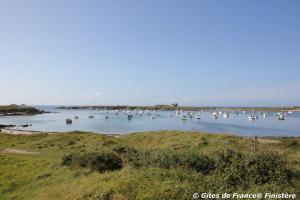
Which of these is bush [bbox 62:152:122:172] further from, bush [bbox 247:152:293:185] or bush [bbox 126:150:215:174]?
bush [bbox 247:152:293:185]

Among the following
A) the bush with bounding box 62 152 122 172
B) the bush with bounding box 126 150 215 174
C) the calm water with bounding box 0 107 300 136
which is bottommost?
the calm water with bounding box 0 107 300 136

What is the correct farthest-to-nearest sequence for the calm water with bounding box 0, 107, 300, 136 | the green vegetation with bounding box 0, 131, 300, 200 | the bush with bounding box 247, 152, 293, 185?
the calm water with bounding box 0, 107, 300, 136, the bush with bounding box 247, 152, 293, 185, the green vegetation with bounding box 0, 131, 300, 200

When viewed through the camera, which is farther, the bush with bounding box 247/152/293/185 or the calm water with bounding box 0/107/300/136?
the calm water with bounding box 0/107/300/136

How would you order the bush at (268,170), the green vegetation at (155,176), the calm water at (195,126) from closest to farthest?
the green vegetation at (155,176), the bush at (268,170), the calm water at (195,126)

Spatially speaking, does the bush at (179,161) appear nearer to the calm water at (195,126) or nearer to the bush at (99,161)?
Answer: the bush at (99,161)

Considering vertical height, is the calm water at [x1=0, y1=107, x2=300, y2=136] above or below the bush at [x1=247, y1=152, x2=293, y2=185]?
below

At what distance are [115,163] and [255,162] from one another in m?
8.40

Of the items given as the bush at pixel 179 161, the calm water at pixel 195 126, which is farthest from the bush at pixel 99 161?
the calm water at pixel 195 126

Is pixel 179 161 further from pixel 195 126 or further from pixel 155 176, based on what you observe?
pixel 195 126

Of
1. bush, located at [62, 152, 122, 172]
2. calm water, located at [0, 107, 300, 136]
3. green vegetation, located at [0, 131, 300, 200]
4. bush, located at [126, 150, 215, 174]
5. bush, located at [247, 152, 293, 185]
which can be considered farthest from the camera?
calm water, located at [0, 107, 300, 136]

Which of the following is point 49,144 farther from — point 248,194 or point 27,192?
point 248,194

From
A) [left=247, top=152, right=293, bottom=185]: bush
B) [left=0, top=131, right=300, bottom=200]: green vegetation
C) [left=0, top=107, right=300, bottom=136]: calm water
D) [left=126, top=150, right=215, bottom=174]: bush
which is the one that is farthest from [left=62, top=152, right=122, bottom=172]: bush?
[left=0, top=107, right=300, bottom=136]: calm water

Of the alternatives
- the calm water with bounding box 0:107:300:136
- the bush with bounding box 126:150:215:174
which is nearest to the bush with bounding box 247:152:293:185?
the bush with bounding box 126:150:215:174

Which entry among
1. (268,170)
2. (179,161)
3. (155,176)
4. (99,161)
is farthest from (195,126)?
(155,176)
